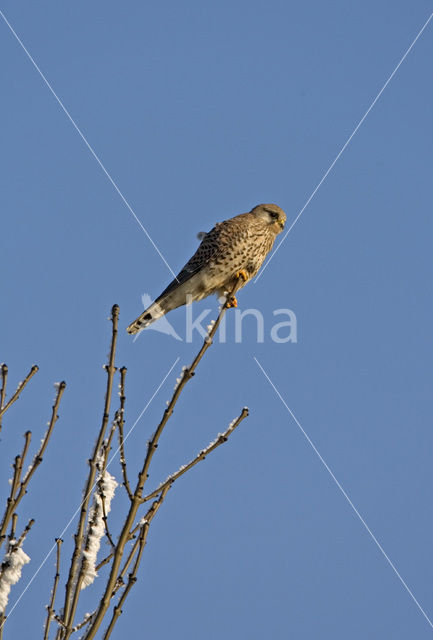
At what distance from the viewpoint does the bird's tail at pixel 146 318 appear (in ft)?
19.0

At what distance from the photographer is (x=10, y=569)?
2367 millimetres

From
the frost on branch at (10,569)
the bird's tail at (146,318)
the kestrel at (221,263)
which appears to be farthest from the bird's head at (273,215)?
the frost on branch at (10,569)

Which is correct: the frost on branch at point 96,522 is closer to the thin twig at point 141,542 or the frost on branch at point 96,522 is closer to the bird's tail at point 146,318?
the thin twig at point 141,542

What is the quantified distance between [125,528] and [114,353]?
524mm

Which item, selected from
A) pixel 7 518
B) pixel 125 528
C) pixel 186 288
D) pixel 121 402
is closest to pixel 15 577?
pixel 7 518

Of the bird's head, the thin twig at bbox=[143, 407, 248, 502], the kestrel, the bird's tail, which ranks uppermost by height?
the bird's head

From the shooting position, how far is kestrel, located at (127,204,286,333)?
6.23m

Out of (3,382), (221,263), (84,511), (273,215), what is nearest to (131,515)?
(84,511)

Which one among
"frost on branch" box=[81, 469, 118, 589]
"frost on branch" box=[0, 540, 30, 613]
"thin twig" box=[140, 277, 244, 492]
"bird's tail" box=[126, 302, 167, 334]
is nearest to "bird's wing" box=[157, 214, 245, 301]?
"bird's tail" box=[126, 302, 167, 334]

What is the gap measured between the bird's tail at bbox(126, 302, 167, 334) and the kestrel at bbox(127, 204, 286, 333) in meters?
0.04

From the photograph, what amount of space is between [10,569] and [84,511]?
0.27m

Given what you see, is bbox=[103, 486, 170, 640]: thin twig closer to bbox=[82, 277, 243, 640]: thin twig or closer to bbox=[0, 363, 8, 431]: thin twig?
bbox=[82, 277, 243, 640]: thin twig

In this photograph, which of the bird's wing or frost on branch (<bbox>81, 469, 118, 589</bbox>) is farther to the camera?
the bird's wing

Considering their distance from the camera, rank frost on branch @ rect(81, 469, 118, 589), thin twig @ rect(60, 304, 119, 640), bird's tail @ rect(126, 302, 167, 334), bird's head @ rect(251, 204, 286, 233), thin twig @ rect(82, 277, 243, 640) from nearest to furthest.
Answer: thin twig @ rect(82, 277, 243, 640) < thin twig @ rect(60, 304, 119, 640) < frost on branch @ rect(81, 469, 118, 589) < bird's tail @ rect(126, 302, 167, 334) < bird's head @ rect(251, 204, 286, 233)
